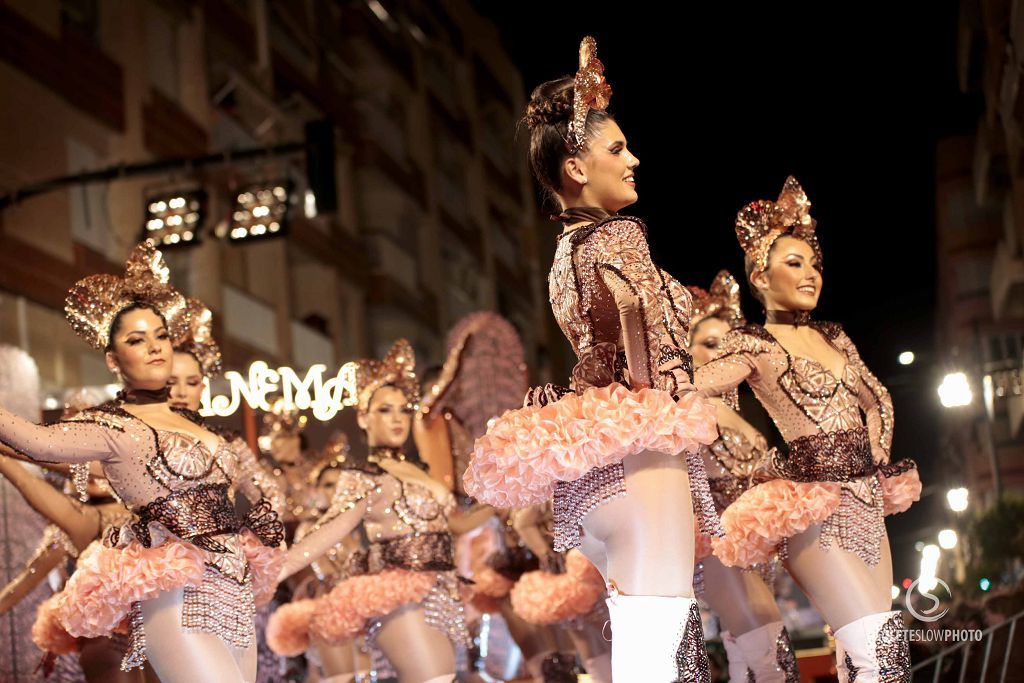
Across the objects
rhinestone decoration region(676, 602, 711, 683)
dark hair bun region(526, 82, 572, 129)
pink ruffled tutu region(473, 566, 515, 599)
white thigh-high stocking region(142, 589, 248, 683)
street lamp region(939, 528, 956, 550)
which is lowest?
rhinestone decoration region(676, 602, 711, 683)

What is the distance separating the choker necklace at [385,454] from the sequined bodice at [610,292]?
250cm

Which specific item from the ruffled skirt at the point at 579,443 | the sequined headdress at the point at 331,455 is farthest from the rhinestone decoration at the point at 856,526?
the sequined headdress at the point at 331,455

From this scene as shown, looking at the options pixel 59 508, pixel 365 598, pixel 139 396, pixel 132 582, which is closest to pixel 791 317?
pixel 365 598

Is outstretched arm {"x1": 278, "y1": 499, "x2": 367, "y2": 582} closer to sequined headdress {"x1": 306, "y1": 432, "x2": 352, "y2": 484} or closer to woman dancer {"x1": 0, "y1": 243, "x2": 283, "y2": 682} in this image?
woman dancer {"x1": 0, "y1": 243, "x2": 283, "y2": 682}

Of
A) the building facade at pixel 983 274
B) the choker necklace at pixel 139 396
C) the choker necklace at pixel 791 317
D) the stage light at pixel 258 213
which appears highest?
the building facade at pixel 983 274

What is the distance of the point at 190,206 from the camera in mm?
10492

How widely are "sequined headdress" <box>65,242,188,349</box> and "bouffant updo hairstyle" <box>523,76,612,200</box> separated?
5.21ft

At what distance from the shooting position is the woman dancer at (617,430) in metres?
3.20

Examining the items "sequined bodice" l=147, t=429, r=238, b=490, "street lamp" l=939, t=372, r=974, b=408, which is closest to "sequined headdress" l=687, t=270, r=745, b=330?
"sequined bodice" l=147, t=429, r=238, b=490

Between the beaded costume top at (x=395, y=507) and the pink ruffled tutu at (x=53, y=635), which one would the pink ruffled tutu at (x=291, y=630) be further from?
the pink ruffled tutu at (x=53, y=635)

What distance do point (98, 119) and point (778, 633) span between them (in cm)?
1008

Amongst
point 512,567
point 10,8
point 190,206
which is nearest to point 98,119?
point 10,8

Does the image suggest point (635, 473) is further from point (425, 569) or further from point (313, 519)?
point (313, 519)

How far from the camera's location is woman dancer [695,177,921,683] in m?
4.06
